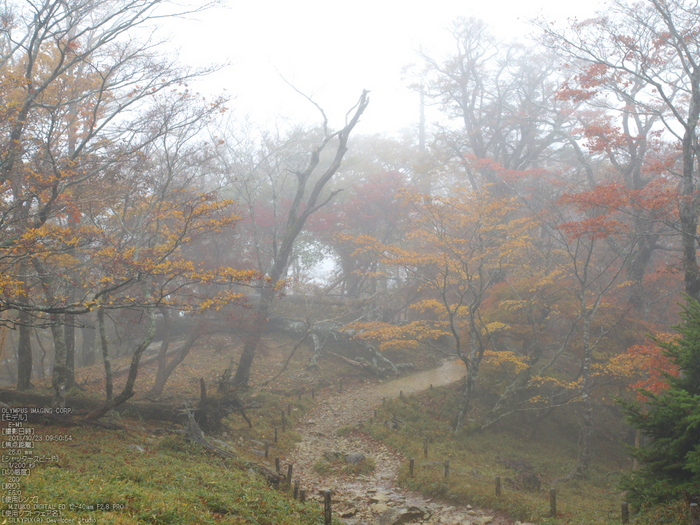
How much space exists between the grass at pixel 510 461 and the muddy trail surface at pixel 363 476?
0.38 m

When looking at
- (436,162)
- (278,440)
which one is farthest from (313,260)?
(278,440)

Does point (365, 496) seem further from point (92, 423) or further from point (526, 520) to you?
point (92, 423)

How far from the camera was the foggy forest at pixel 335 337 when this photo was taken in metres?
6.32

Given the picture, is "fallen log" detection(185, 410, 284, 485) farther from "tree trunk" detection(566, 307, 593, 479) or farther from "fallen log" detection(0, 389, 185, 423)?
"tree trunk" detection(566, 307, 593, 479)

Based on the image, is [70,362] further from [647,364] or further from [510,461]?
[647,364]

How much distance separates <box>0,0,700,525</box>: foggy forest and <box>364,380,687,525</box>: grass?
8cm

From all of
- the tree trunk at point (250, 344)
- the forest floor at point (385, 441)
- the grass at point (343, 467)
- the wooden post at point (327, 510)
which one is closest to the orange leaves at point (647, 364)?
the forest floor at point (385, 441)

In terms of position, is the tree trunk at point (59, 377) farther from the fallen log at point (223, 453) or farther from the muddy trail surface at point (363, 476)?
the muddy trail surface at point (363, 476)

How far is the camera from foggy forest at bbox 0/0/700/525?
20.7 feet

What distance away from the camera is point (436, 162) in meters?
24.7

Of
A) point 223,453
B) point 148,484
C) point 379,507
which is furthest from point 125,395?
point 379,507

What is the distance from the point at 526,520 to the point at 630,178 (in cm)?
1405

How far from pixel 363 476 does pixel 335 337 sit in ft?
32.5

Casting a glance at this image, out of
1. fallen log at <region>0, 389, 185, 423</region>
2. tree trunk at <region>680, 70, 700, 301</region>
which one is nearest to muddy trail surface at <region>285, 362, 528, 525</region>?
fallen log at <region>0, 389, 185, 423</region>
